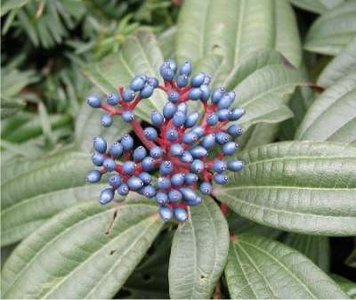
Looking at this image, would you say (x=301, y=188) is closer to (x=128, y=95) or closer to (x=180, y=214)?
(x=180, y=214)

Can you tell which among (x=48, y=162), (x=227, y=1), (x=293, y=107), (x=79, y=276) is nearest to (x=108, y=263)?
(x=79, y=276)

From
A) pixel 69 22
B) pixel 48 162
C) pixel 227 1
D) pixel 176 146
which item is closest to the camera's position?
pixel 176 146

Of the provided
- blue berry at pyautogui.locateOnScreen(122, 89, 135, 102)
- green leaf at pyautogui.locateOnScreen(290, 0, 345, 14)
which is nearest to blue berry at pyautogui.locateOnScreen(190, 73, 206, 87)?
blue berry at pyautogui.locateOnScreen(122, 89, 135, 102)

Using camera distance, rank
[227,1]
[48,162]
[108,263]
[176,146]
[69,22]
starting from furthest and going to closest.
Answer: [69,22], [227,1], [48,162], [108,263], [176,146]

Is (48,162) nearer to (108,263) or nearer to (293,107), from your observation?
(108,263)

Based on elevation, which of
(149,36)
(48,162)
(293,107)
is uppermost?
(149,36)

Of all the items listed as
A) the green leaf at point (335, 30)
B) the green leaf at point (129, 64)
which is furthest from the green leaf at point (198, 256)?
the green leaf at point (335, 30)

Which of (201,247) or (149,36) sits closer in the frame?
(201,247)

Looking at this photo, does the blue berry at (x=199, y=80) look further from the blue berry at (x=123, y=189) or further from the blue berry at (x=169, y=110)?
the blue berry at (x=123, y=189)
